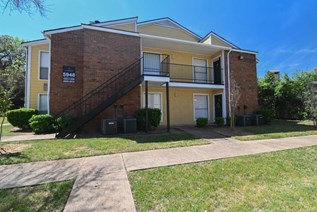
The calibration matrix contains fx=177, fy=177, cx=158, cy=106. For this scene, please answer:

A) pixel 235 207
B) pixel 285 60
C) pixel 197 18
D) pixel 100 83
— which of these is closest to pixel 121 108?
pixel 100 83

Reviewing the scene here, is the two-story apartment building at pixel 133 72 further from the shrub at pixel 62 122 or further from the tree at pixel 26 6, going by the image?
the tree at pixel 26 6

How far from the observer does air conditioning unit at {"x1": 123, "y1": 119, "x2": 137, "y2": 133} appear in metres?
9.46

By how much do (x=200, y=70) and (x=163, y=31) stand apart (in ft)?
14.8

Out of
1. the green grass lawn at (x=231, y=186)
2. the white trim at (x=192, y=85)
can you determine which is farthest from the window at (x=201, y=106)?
the green grass lawn at (x=231, y=186)

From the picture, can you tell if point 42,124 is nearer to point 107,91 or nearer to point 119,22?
point 107,91

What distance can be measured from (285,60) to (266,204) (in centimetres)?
3745

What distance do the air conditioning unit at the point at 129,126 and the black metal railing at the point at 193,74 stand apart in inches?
206

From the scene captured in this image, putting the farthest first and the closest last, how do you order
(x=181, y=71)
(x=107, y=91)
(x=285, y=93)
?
(x=285, y=93) < (x=181, y=71) < (x=107, y=91)

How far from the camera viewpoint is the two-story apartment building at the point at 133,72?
10383 mm

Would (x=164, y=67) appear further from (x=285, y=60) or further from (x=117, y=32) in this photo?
(x=285, y=60)

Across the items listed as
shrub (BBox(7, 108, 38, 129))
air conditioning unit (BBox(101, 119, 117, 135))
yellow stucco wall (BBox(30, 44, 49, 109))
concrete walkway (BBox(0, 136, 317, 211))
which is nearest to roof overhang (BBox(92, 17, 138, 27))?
yellow stucco wall (BBox(30, 44, 49, 109))

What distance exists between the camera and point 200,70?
579 inches

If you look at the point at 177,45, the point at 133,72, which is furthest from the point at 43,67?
the point at 177,45

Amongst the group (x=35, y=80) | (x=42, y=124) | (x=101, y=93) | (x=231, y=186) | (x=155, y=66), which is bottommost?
(x=231, y=186)
